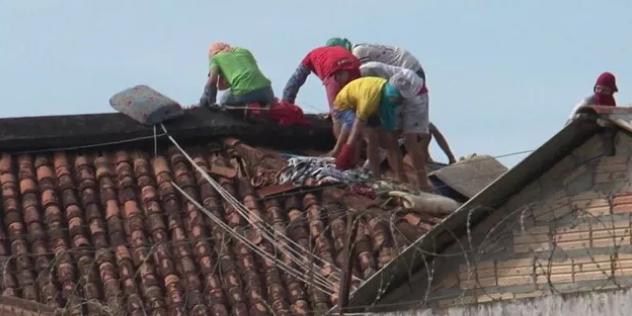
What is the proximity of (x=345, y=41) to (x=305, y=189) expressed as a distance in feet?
8.63

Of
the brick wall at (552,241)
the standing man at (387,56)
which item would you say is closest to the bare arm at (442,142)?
the standing man at (387,56)

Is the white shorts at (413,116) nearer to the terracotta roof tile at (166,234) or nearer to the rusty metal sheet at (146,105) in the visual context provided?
the terracotta roof tile at (166,234)

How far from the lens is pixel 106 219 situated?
18781 millimetres

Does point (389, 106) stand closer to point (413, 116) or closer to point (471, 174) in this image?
point (413, 116)

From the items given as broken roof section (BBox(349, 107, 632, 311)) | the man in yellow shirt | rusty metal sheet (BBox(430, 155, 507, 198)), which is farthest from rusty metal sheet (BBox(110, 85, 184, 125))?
broken roof section (BBox(349, 107, 632, 311))

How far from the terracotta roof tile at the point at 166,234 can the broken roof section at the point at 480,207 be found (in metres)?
2.21

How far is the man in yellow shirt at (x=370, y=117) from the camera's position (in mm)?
19250

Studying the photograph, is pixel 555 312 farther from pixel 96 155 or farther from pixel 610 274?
pixel 96 155

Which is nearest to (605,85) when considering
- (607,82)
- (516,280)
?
(607,82)

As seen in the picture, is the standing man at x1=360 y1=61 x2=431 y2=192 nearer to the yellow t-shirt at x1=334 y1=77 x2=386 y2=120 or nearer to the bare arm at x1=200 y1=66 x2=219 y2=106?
the yellow t-shirt at x1=334 y1=77 x2=386 y2=120

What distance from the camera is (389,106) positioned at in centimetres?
1939

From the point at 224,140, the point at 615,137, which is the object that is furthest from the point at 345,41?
the point at 615,137

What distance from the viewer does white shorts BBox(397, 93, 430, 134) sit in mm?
19656

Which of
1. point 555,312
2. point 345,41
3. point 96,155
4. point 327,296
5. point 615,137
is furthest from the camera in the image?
point 345,41
